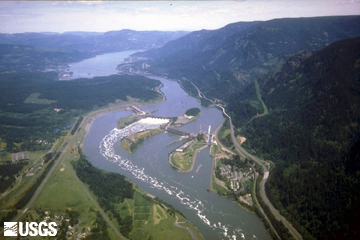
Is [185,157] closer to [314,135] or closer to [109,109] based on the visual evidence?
[314,135]

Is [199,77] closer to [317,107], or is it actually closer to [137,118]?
[137,118]

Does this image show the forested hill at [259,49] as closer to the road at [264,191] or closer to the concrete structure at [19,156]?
the road at [264,191]

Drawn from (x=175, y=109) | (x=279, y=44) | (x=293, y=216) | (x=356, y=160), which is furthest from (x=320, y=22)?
(x=293, y=216)

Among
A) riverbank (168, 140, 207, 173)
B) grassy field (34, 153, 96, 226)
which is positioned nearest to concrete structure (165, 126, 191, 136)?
riverbank (168, 140, 207, 173)

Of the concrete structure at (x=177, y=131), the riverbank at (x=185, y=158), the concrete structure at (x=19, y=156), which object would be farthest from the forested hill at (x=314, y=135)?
the concrete structure at (x=19, y=156)

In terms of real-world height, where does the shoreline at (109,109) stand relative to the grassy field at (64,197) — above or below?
below

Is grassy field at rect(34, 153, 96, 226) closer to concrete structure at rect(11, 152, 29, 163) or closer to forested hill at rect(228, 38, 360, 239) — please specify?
concrete structure at rect(11, 152, 29, 163)

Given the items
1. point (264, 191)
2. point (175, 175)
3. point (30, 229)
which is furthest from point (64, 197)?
point (264, 191)
